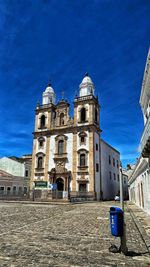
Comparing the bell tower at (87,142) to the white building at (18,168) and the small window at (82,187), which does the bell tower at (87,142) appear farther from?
the white building at (18,168)

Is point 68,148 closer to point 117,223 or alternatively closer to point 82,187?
point 82,187

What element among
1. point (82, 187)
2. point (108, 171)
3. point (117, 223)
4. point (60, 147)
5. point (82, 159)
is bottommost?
point (82, 187)

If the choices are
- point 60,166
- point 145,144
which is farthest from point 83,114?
point 145,144

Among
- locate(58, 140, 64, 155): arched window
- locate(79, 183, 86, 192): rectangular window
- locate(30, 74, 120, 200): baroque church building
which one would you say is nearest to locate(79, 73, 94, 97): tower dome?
locate(30, 74, 120, 200): baroque church building

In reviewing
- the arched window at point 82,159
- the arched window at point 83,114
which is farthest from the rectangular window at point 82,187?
the arched window at point 83,114

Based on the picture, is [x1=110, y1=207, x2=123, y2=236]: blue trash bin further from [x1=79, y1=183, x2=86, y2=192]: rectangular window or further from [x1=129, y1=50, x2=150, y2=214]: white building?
[x1=79, y1=183, x2=86, y2=192]: rectangular window

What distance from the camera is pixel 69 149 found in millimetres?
34625

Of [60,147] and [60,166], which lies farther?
[60,147]

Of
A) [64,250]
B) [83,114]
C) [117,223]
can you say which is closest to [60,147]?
[83,114]

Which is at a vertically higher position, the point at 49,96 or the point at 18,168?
the point at 49,96

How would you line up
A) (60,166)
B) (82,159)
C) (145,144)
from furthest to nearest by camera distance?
(60,166) < (82,159) < (145,144)

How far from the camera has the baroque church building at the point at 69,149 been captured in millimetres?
32188

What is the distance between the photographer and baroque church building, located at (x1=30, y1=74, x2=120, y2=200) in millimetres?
32188

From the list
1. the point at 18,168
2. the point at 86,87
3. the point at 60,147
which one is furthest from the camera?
the point at 18,168
